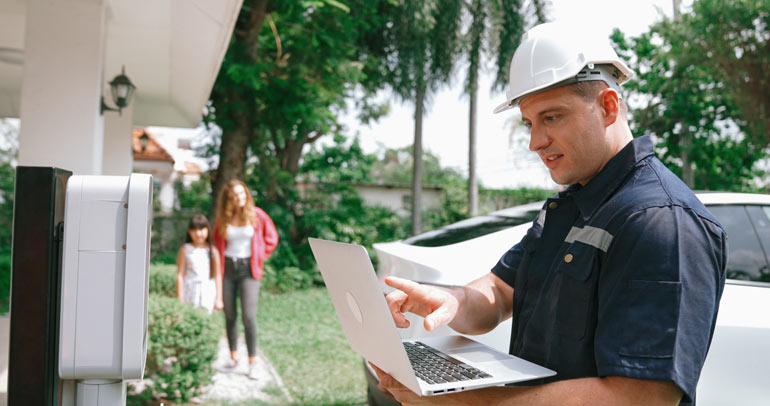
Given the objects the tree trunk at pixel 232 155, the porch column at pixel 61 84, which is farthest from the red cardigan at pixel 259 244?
the tree trunk at pixel 232 155

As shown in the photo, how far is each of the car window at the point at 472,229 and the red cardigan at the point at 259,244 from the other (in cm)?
216

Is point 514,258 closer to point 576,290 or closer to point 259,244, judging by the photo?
point 576,290

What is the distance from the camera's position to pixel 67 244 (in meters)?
1.32

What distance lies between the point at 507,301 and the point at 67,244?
49.8 inches

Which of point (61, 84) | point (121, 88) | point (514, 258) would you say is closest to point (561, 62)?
point (514, 258)

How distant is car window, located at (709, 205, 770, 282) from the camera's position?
9.62 feet

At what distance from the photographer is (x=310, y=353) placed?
6531 mm

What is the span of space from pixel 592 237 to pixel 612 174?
18 cm

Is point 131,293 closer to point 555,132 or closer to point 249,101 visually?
point 555,132

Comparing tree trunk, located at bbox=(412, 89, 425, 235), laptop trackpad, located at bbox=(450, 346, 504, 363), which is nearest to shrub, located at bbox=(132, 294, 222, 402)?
laptop trackpad, located at bbox=(450, 346, 504, 363)

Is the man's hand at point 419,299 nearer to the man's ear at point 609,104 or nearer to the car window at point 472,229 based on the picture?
the man's ear at point 609,104

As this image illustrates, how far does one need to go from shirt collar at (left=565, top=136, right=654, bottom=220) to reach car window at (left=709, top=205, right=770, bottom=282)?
1.83m

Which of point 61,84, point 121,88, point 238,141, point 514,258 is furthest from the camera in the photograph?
point 238,141

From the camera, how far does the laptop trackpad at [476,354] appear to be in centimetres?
153
